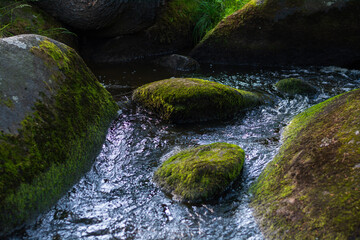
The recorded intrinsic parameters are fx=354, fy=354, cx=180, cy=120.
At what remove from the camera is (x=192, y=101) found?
536cm

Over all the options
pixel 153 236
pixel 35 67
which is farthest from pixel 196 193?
pixel 35 67

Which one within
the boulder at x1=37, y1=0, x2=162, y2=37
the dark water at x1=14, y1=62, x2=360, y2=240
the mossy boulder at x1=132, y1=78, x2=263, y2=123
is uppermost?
the boulder at x1=37, y1=0, x2=162, y2=37

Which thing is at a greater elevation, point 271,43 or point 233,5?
point 233,5

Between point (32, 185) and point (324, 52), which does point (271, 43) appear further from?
point (32, 185)

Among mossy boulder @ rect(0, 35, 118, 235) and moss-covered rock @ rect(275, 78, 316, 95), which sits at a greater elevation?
mossy boulder @ rect(0, 35, 118, 235)

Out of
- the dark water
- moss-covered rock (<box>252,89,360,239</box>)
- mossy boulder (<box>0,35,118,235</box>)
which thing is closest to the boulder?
the dark water

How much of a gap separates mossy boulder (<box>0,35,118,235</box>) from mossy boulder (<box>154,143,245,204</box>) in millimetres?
1012

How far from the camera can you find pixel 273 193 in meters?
3.28

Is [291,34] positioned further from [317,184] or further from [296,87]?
[317,184]

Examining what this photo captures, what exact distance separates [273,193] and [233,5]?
7.72 meters

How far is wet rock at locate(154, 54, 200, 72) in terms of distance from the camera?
8.00 metres

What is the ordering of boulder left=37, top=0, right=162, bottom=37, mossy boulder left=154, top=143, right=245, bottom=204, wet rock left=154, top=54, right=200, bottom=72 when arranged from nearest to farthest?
mossy boulder left=154, top=143, right=245, bottom=204 < boulder left=37, top=0, right=162, bottom=37 < wet rock left=154, top=54, right=200, bottom=72

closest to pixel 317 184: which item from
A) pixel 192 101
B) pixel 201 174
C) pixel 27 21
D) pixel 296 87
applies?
pixel 201 174

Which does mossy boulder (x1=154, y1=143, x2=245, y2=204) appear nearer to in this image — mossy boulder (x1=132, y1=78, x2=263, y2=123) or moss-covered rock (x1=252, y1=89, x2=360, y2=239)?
moss-covered rock (x1=252, y1=89, x2=360, y2=239)
